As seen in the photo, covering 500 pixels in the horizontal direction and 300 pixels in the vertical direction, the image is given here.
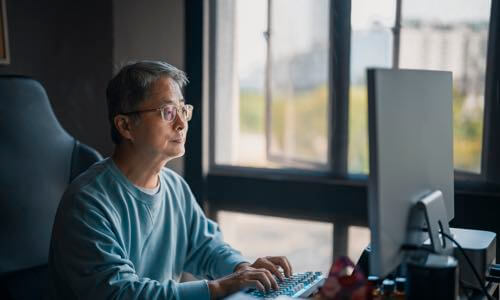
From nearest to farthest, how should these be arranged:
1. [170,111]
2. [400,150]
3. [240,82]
→ [400,150] → [170,111] → [240,82]

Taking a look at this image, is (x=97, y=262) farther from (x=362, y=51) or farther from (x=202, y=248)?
(x=362, y=51)

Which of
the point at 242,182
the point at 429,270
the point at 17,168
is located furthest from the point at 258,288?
the point at 242,182

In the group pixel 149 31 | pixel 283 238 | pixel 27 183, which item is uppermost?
pixel 149 31

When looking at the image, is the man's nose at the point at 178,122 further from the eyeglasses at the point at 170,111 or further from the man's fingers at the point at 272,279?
the man's fingers at the point at 272,279

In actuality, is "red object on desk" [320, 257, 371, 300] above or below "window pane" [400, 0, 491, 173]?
below

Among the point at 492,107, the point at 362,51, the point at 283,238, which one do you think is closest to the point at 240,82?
the point at 362,51

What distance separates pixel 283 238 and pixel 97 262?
1.35 metres

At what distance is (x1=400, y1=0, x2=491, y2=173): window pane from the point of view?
2.40 m

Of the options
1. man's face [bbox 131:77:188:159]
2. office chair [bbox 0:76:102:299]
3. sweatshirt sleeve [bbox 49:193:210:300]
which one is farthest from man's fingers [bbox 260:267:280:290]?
office chair [bbox 0:76:102:299]

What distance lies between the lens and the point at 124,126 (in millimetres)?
1644

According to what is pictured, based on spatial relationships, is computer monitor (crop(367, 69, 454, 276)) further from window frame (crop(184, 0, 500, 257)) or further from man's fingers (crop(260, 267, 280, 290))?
window frame (crop(184, 0, 500, 257))

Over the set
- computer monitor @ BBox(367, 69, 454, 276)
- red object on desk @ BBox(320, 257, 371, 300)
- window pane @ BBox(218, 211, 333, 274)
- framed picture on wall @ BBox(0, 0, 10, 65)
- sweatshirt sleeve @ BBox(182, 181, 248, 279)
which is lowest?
window pane @ BBox(218, 211, 333, 274)

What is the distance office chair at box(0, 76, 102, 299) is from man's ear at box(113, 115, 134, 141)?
268mm

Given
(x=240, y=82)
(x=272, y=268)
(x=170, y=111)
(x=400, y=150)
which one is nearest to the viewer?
(x=400, y=150)
